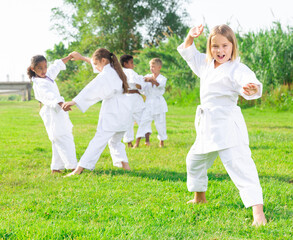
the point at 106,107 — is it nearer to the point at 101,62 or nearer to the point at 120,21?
the point at 101,62

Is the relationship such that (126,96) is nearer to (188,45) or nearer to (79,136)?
(188,45)

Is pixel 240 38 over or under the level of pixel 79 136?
over

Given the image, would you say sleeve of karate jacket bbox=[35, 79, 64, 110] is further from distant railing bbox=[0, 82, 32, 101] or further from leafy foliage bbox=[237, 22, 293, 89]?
distant railing bbox=[0, 82, 32, 101]

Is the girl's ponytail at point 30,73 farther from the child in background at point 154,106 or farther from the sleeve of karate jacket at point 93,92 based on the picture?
the child in background at point 154,106

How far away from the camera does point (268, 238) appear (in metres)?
3.01

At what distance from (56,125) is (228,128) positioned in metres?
3.02

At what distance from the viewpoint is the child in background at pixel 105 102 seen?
17.2ft

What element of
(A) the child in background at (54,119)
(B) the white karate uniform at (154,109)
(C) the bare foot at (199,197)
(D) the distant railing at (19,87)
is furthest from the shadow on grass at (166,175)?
(D) the distant railing at (19,87)

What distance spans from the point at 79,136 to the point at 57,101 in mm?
4449

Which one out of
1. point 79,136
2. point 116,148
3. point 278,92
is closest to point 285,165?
point 116,148

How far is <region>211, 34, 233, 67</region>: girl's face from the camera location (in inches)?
135

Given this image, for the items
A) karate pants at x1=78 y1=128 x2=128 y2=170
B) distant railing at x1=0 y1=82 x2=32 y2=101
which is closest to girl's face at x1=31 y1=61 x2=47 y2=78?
karate pants at x1=78 y1=128 x2=128 y2=170

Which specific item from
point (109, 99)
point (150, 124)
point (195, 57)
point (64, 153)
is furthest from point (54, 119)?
point (150, 124)

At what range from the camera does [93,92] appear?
17.2 feet
